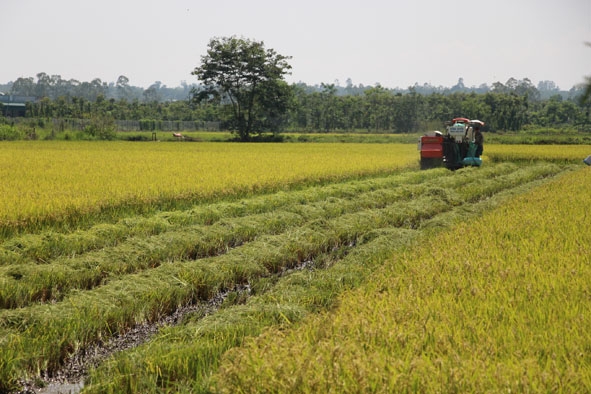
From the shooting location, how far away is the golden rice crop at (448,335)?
2.55 meters

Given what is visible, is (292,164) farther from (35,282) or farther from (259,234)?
(35,282)

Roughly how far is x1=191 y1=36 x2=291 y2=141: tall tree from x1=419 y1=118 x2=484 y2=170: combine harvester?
2807 centimetres

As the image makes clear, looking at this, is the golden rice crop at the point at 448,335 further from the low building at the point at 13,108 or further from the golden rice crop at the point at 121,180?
the low building at the point at 13,108

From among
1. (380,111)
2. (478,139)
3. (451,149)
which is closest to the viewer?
(478,139)

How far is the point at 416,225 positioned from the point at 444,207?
187cm

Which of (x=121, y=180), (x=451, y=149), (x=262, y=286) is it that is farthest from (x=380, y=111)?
(x=262, y=286)

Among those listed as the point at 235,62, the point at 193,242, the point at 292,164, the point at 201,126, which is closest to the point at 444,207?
the point at 193,242

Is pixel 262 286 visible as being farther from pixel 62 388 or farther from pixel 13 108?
pixel 13 108

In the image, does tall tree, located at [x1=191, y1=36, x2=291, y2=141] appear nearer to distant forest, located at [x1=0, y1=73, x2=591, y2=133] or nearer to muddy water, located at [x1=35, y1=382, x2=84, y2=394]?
distant forest, located at [x1=0, y1=73, x2=591, y2=133]

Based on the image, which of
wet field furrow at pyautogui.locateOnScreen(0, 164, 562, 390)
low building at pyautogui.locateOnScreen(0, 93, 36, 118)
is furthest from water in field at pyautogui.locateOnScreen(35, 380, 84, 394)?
low building at pyautogui.locateOnScreen(0, 93, 36, 118)

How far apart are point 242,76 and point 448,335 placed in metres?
44.7

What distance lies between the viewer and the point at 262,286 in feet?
19.2

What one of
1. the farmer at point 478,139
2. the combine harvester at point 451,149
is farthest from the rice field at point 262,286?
the combine harvester at point 451,149

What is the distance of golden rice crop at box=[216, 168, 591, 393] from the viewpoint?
2.55m
